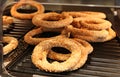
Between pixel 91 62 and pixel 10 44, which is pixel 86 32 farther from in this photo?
pixel 10 44

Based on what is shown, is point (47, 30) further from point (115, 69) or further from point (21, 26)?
point (115, 69)

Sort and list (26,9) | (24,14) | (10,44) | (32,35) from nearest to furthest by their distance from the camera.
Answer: (10,44) < (32,35) < (24,14) < (26,9)

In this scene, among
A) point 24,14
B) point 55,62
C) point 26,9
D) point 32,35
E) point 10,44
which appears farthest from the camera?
point 26,9

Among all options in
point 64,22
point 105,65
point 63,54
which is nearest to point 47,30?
point 64,22

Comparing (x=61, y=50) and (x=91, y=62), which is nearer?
(x=91, y=62)

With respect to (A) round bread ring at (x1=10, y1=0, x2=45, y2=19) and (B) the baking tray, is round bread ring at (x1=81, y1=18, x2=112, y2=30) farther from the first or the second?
(A) round bread ring at (x1=10, y1=0, x2=45, y2=19)

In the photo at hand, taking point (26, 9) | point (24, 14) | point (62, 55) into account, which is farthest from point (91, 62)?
point (26, 9)
